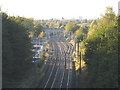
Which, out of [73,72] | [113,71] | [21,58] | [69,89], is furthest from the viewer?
[73,72]

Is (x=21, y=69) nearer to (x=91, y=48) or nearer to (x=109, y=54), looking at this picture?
(x=91, y=48)

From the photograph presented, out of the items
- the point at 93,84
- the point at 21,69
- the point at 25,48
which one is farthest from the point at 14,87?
the point at 93,84

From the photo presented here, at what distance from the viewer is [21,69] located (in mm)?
14328

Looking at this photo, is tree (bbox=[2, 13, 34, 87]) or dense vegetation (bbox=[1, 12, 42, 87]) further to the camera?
tree (bbox=[2, 13, 34, 87])

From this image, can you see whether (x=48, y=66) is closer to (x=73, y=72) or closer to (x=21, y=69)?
(x=73, y=72)

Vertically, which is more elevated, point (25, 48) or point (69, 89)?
point (25, 48)

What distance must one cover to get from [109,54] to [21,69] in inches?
269

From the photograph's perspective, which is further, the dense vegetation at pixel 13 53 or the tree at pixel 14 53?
the tree at pixel 14 53

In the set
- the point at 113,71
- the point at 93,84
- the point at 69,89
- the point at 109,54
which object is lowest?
the point at 69,89

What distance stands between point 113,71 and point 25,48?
7.23m

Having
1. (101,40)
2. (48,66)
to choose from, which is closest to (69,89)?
(101,40)

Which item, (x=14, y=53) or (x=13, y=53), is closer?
(x=13, y=53)

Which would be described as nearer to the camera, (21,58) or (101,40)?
(101,40)

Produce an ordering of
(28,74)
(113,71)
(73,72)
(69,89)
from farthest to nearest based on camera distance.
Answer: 1. (73,72)
2. (28,74)
3. (69,89)
4. (113,71)
